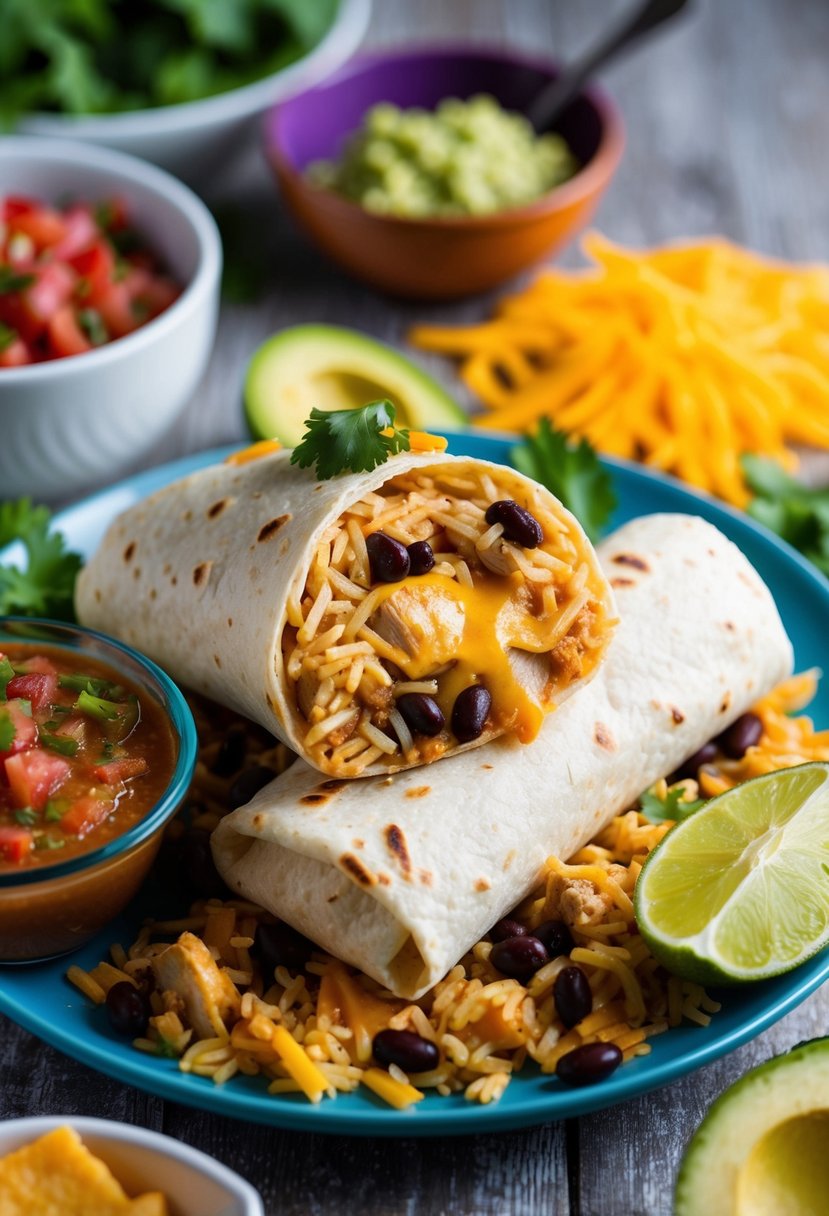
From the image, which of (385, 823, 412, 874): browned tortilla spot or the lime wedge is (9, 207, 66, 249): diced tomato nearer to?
(385, 823, 412, 874): browned tortilla spot

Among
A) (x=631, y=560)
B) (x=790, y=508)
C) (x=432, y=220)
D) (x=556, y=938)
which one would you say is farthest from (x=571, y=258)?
(x=556, y=938)

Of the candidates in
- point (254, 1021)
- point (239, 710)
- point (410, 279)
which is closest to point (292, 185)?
point (410, 279)

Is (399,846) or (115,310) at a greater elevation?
(399,846)

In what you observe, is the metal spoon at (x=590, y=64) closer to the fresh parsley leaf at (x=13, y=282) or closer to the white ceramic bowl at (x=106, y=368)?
the white ceramic bowl at (x=106, y=368)

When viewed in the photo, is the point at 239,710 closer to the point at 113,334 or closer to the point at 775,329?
the point at 113,334

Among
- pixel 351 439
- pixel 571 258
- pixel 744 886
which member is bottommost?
pixel 571 258

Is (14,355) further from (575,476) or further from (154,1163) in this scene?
(154,1163)
